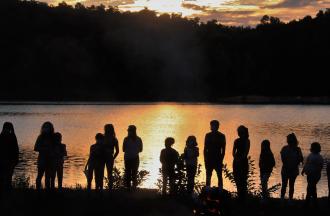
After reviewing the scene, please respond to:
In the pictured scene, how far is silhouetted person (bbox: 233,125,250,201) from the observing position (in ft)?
44.0

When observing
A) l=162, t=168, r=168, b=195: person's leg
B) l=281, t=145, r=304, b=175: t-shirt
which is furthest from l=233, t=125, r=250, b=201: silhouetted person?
l=162, t=168, r=168, b=195: person's leg

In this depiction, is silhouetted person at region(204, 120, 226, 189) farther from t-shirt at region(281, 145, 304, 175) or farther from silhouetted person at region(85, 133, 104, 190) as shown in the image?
silhouetted person at region(85, 133, 104, 190)

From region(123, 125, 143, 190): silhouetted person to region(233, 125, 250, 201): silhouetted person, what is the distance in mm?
2080

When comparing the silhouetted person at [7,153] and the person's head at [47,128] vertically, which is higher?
the person's head at [47,128]

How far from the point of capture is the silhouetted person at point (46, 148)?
13203mm

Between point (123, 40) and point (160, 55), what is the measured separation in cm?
944

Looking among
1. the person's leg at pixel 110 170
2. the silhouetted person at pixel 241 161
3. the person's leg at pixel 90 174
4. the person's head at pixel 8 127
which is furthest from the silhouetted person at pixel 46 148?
the silhouetted person at pixel 241 161

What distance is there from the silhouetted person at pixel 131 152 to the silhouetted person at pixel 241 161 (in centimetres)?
208

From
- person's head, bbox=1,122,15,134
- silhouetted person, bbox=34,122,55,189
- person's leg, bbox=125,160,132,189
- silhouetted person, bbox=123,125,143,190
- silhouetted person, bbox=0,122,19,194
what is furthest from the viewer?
person's leg, bbox=125,160,132,189

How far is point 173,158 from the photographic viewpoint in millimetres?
13859

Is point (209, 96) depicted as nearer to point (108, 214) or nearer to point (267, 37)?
point (267, 37)

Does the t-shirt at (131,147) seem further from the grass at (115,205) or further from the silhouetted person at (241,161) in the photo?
the silhouetted person at (241,161)

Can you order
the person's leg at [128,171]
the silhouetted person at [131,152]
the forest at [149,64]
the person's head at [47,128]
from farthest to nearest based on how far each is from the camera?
the forest at [149,64] < the person's leg at [128,171] < the silhouetted person at [131,152] < the person's head at [47,128]

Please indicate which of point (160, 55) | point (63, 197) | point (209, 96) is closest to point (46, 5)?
point (160, 55)
